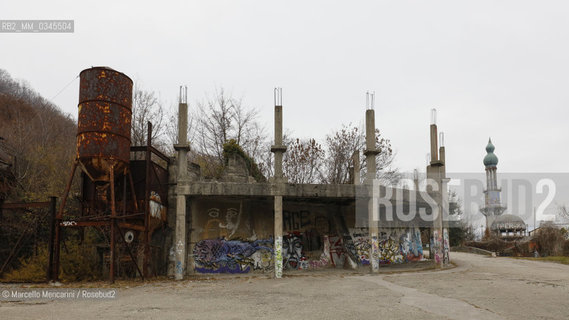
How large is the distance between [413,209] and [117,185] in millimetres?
15293

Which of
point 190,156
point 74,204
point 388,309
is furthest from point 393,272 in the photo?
point 190,156

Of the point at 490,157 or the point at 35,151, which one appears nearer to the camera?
the point at 35,151

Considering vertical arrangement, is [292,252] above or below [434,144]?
below

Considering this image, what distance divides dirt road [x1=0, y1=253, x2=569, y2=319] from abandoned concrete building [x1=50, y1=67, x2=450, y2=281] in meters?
2.40

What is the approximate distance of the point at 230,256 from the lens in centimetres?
1830

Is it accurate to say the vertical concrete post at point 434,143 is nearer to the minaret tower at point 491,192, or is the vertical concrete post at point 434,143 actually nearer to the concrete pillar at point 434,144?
the concrete pillar at point 434,144

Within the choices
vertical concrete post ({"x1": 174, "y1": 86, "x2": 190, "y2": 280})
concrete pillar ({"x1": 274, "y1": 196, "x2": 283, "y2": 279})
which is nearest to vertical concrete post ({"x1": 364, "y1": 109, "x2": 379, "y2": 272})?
concrete pillar ({"x1": 274, "y1": 196, "x2": 283, "y2": 279})

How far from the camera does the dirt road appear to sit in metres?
9.15

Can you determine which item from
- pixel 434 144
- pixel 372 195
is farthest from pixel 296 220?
pixel 434 144

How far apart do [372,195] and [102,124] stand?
37.3 ft

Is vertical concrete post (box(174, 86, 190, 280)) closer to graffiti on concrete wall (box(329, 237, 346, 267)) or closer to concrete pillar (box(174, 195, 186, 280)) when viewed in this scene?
concrete pillar (box(174, 195, 186, 280))

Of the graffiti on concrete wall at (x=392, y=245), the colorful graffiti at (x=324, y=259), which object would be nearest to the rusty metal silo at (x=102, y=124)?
the colorful graffiti at (x=324, y=259)

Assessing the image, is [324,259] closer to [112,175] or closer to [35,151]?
[112,175]

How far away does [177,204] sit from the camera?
55.7 feet
